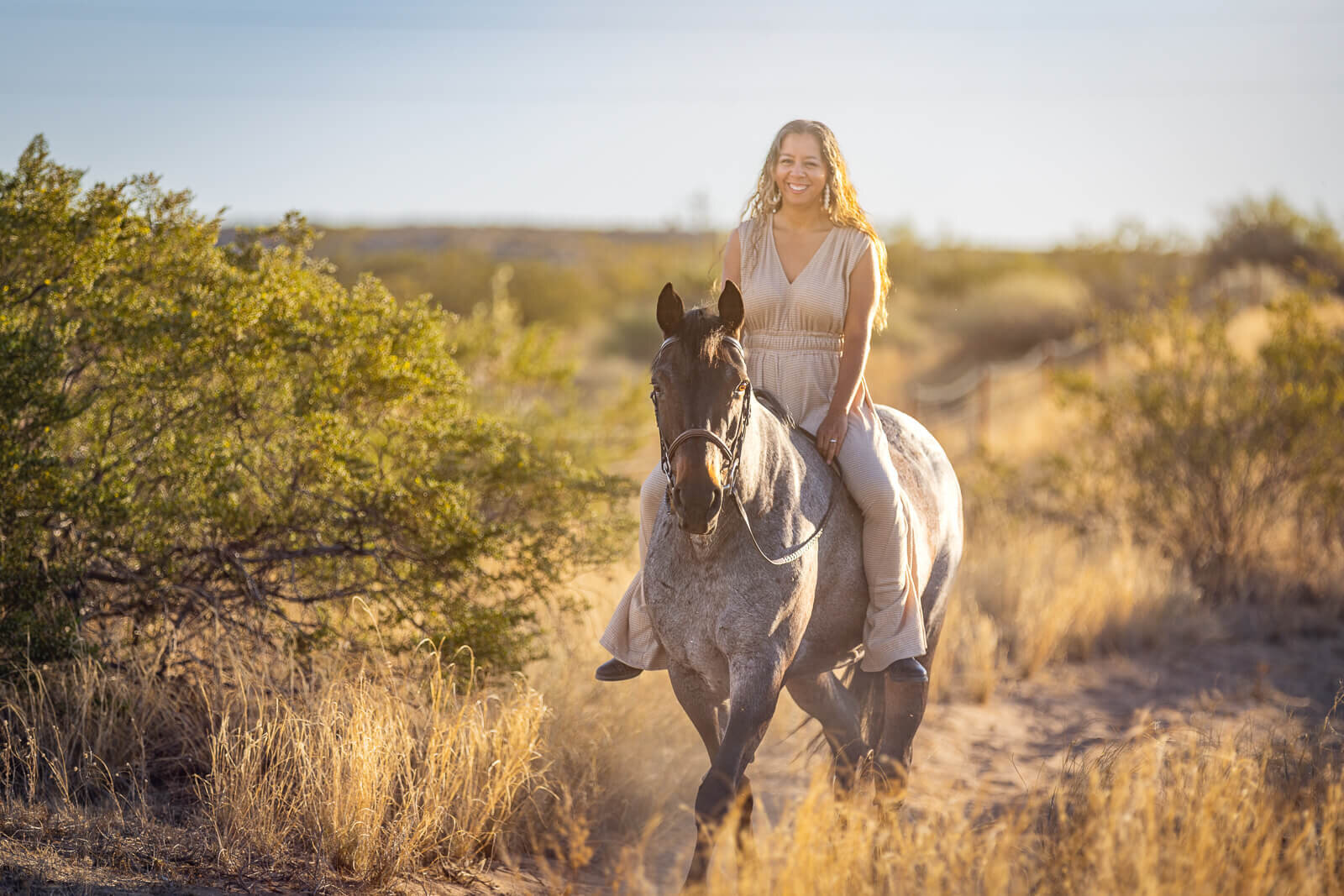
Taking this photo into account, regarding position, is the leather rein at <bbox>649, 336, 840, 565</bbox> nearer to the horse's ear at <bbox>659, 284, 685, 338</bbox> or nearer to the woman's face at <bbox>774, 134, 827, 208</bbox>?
the horse's ear at <bbox>659, 284, 685, 338</bbox>

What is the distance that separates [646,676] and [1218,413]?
6604mm

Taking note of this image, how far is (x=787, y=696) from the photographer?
20.8 ft

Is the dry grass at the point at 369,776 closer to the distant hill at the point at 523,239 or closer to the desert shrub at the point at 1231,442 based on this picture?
the desert shrub at the point at 1231,442

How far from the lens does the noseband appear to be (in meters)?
3.18

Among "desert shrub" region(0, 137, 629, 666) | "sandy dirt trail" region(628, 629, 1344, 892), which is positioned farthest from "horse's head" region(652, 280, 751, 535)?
"desert shrub" region(0, 137, 629, 666)


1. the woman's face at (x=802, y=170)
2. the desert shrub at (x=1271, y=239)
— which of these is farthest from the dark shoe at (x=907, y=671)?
the desert shrub at (x=1271, y=239)

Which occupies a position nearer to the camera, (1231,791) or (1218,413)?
(1231,791)

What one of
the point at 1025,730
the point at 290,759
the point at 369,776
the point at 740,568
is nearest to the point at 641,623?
the point at 740,568

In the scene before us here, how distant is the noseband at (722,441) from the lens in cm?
318

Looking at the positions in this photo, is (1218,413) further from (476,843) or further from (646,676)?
(476,843)

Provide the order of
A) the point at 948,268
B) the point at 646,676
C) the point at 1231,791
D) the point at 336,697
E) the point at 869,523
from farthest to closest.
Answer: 1. the point at 948,268
2. the point at 646,676
3. the point at 336,697
4. the point at 869,523
5. the point at 1231,791

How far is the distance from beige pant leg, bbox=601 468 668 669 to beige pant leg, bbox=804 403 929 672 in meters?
0.71

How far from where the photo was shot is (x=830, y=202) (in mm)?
4156

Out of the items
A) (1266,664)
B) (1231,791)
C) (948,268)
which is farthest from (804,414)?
(948,268)
